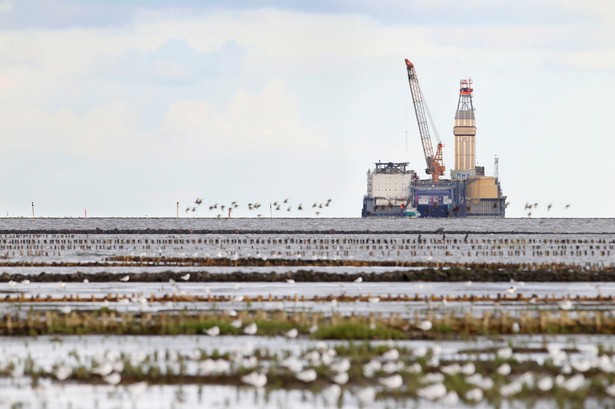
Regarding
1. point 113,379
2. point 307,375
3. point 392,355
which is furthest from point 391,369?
point 113,379

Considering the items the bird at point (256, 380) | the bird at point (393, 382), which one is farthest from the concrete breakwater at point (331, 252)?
the bird at point (393, 382)

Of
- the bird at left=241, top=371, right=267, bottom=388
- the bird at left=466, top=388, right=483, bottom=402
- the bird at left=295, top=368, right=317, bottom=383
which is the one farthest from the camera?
the bird at left=295, top=368, right=317, bottom=383

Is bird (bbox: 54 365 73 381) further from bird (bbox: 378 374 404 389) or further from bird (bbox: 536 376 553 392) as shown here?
bird (bbox: 536 376 553 392)

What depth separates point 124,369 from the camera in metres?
35.7

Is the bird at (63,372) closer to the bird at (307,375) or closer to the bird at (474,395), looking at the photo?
the bird at (307,375)

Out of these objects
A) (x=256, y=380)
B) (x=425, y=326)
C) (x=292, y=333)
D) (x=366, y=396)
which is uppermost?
(x=425, y=326)

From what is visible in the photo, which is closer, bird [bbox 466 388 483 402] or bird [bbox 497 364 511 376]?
bird [bbox 466 388 483 402]

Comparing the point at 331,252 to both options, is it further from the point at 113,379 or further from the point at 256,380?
the point at 256,380

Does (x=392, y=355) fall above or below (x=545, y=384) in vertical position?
above

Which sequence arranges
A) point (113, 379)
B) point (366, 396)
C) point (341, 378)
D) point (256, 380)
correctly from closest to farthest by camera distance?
point (366, 396) < point (256, 380) < point (341, 378) < point (113, 379)

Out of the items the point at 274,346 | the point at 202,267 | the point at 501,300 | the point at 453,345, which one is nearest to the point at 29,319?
the point at 274,346

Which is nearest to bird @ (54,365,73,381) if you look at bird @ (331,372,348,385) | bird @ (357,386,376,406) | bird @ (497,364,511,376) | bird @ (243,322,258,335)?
bird @ (331,372,348,385)

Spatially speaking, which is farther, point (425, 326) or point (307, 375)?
point (425, 326)

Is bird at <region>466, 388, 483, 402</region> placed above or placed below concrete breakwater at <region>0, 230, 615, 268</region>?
below
